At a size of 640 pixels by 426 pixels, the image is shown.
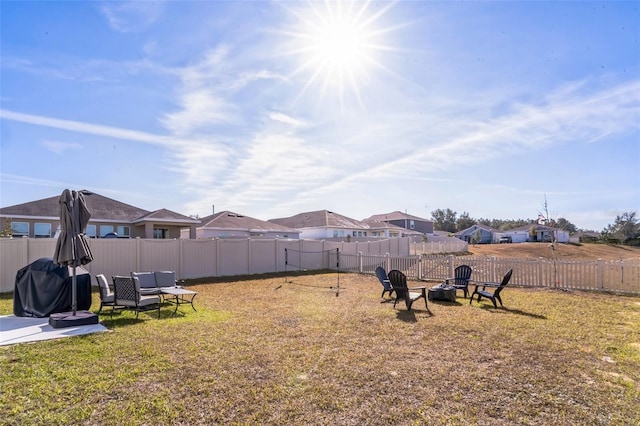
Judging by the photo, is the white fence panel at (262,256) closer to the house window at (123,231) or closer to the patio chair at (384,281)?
the patio chair at (384,281)

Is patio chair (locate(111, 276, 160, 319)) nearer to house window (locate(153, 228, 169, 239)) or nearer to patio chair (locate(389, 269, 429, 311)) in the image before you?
patio chair (locate(389, 269, 429, 311))

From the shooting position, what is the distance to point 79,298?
8609 mm

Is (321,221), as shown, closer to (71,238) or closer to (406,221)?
(406,221)

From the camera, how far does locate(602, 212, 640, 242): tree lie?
6116 centimetres

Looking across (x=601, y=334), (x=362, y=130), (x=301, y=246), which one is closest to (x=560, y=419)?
(x=601, y=334)

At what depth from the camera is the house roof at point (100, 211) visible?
73.3 feet

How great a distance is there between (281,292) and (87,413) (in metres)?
A: 8.98

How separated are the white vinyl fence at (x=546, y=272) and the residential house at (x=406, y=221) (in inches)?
1693

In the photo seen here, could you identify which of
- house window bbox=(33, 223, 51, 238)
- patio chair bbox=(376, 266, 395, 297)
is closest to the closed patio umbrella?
patio chair bbox=(376, 266, 395, 297)

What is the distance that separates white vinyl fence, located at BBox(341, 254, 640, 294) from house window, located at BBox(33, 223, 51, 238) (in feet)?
74.0

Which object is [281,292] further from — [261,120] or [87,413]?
[87,413]

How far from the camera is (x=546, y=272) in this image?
499 inches

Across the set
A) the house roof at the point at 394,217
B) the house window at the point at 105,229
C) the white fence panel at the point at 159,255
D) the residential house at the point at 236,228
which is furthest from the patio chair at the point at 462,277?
the house roof at the point at 394,217

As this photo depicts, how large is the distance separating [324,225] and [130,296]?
2912 cm
